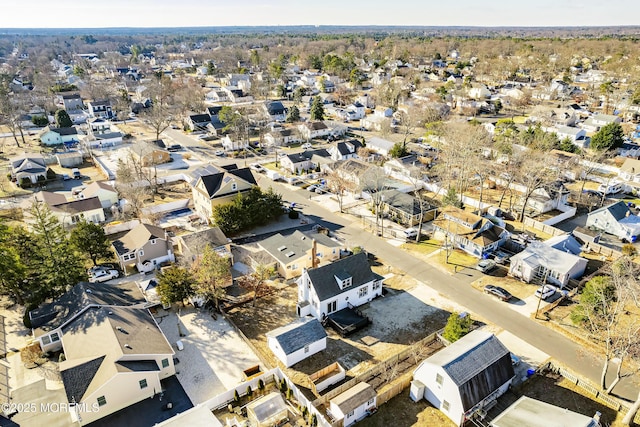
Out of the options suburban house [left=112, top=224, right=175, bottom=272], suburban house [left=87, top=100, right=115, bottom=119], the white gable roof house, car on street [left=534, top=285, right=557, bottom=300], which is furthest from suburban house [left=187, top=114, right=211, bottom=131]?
car on street [left=534, top=285, right=557, bottom=300]

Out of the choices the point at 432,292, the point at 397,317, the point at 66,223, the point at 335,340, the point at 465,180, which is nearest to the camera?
the point at 335,340

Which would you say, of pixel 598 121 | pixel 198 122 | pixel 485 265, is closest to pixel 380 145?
pixel 485 265

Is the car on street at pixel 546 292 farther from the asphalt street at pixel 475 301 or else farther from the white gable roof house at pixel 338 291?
the white gable roof house at pixel 338 291

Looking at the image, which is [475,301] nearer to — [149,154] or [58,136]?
[149,154]

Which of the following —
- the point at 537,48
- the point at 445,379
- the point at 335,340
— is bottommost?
the point at 335,340

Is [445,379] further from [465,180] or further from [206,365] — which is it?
[465,180]

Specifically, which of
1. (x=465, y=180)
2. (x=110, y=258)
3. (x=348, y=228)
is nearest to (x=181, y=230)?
(x=110, y=258)
